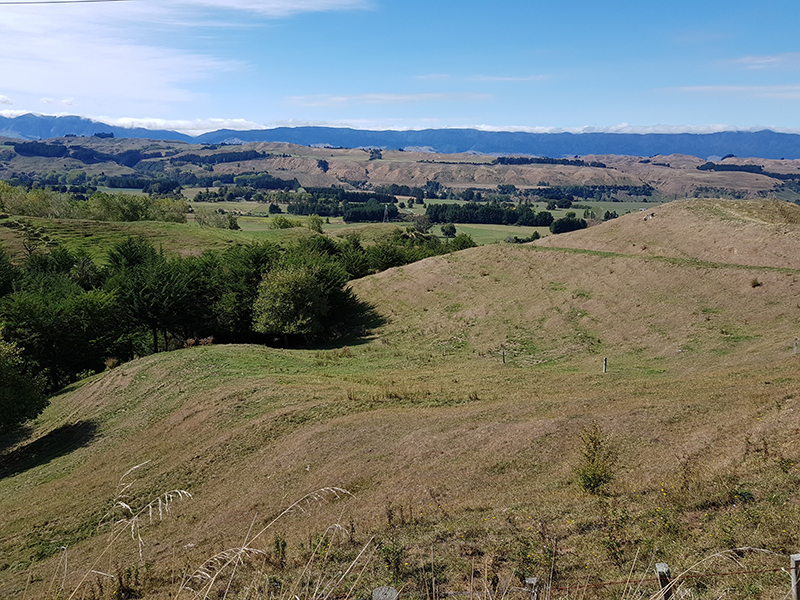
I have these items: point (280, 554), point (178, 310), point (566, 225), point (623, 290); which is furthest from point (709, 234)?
point (566, 225)

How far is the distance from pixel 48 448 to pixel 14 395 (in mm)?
4137

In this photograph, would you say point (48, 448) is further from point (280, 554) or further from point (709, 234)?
point (709, 234)

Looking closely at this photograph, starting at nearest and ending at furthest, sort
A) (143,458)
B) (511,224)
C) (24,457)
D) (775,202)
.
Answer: (143,458) < (24,457) < (775,202) < (511,224)

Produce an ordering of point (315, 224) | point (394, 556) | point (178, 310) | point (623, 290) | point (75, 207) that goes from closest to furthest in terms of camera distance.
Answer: point (394, 556) → point (623, 290) → point (178, 310) → point (75, 207) → point (315, 224)

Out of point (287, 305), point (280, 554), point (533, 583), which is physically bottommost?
point (287, 305)

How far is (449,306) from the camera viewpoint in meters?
53.2

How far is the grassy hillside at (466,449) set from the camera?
10.1m

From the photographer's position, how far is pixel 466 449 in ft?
60.0

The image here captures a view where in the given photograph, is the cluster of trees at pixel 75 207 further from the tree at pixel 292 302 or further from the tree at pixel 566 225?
the tree at pixel 566 225

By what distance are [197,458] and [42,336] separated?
3351 centimetres

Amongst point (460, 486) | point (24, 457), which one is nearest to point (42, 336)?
point (24, 457)

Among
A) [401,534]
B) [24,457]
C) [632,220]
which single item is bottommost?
[24,457]

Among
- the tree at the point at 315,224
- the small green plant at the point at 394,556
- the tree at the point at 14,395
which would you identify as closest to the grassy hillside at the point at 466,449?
the small green plant at the point at 394,556

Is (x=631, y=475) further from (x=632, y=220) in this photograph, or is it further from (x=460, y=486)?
(x=632, y=220)
